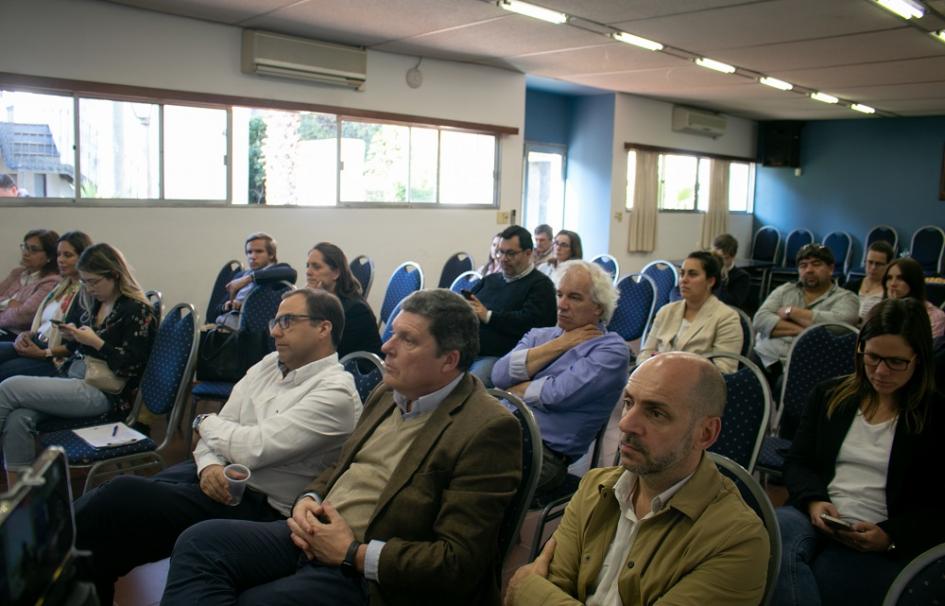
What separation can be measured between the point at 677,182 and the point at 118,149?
7.95m

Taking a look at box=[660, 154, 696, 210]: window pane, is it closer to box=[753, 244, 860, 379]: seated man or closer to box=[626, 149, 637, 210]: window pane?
box=[626, 149, 637, 210]: window pane

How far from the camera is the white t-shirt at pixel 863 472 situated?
2.04m

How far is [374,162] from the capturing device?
22.9 feet

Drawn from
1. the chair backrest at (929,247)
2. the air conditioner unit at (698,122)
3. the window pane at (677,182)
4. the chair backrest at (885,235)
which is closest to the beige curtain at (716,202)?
the window pane at (677,182)

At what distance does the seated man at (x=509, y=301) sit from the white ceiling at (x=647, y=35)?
6.65ft

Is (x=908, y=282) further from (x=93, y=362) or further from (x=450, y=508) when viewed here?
(x=93, y=362)

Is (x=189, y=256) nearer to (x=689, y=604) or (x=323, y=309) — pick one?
(x=323, y=309)

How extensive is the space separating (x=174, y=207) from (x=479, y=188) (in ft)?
11.0

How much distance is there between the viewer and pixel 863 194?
1149 centimetres

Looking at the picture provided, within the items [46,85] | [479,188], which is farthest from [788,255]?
[46,85]

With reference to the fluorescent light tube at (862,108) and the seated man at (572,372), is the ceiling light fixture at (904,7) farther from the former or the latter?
the fluorescent light tube at (862,108)

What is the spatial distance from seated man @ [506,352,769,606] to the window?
8600 mm

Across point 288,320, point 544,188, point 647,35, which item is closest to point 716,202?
point 544,188

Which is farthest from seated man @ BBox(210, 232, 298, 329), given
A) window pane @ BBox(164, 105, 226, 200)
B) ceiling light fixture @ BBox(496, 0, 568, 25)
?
ceiling light fixture @ BBox(496, 0, 568, 25)
